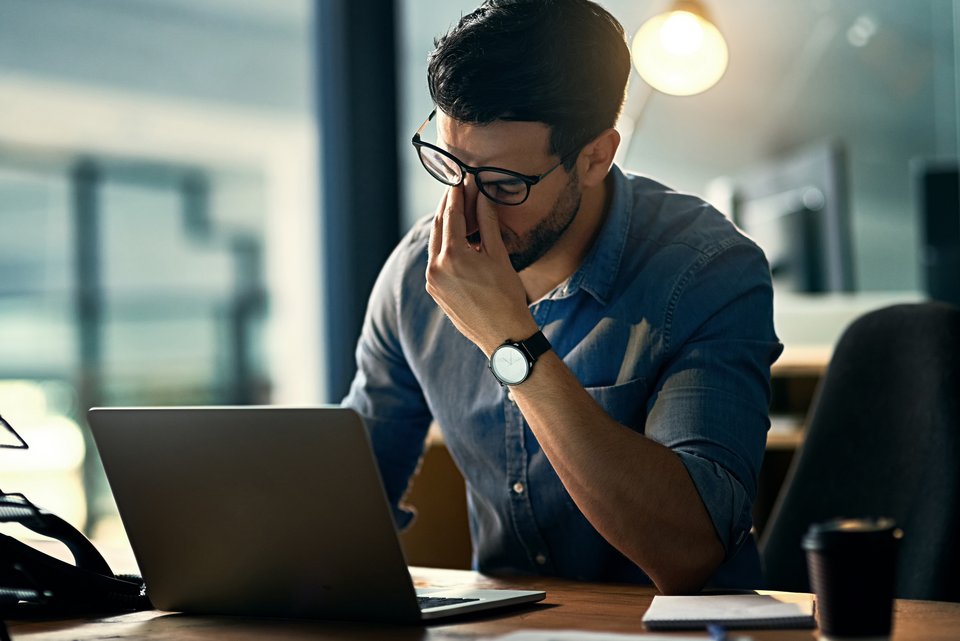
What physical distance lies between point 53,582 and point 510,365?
56cm

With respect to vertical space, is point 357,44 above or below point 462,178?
above

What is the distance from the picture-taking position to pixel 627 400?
1.48 meters

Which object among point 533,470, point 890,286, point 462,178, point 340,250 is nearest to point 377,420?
point 533,470

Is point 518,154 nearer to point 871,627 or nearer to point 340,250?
point 871,627

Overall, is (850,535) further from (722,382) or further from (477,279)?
(477,279)

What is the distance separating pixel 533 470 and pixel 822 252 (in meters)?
1.76

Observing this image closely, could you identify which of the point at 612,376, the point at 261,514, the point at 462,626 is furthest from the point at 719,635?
the point at 612,376

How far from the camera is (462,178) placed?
1486 millimetres

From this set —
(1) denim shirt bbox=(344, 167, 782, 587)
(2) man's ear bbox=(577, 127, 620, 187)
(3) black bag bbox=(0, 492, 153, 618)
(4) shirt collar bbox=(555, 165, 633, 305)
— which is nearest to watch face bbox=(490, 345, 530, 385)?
(1) denim shirt bbox=(344, 167, 782, 587)

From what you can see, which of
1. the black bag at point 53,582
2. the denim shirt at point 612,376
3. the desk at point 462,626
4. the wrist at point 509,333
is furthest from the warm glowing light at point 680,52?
the black bag at point 53,582

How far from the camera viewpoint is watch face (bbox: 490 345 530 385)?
4.42ft

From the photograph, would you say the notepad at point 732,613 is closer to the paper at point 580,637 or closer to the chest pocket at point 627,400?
the paper at point 580,637

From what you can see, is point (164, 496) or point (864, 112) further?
point (864, 112)

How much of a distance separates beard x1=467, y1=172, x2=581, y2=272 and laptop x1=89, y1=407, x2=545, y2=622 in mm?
520
